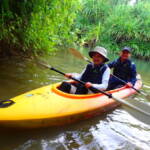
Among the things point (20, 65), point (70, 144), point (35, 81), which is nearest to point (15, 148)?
point (70, 144)

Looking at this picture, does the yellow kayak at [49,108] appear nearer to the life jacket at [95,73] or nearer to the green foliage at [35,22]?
the life jacket at [95,73]

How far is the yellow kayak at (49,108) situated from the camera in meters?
2.28

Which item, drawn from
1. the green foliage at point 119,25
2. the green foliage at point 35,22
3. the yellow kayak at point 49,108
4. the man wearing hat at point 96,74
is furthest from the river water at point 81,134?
the green foliage at point 119,25

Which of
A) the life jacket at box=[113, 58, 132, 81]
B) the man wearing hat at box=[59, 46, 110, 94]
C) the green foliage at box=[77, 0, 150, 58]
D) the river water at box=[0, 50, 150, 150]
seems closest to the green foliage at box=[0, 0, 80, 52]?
the river water at box=[0, 50, 150, 150]

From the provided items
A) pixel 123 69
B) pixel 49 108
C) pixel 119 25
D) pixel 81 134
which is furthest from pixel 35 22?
Result: pixel 119 25

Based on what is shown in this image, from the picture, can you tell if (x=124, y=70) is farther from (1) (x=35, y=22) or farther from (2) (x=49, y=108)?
(2) (x=49, y=108)

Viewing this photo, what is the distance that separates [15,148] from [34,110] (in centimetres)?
47

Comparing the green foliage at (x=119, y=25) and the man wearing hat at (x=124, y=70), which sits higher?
the green foliage at (x=119, y=25)

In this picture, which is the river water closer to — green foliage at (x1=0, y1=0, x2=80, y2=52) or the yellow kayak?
the yellow kayak

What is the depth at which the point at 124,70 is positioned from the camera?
4.55 m

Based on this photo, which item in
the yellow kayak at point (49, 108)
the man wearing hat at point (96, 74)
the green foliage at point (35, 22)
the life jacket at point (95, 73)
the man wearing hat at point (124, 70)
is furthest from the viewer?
the man wearing hat at point (124, 70)

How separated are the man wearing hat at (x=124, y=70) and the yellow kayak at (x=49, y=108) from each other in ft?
3.85

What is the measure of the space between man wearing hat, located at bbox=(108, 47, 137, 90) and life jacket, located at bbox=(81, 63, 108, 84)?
0.99m

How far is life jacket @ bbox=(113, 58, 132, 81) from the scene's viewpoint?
445 cm
